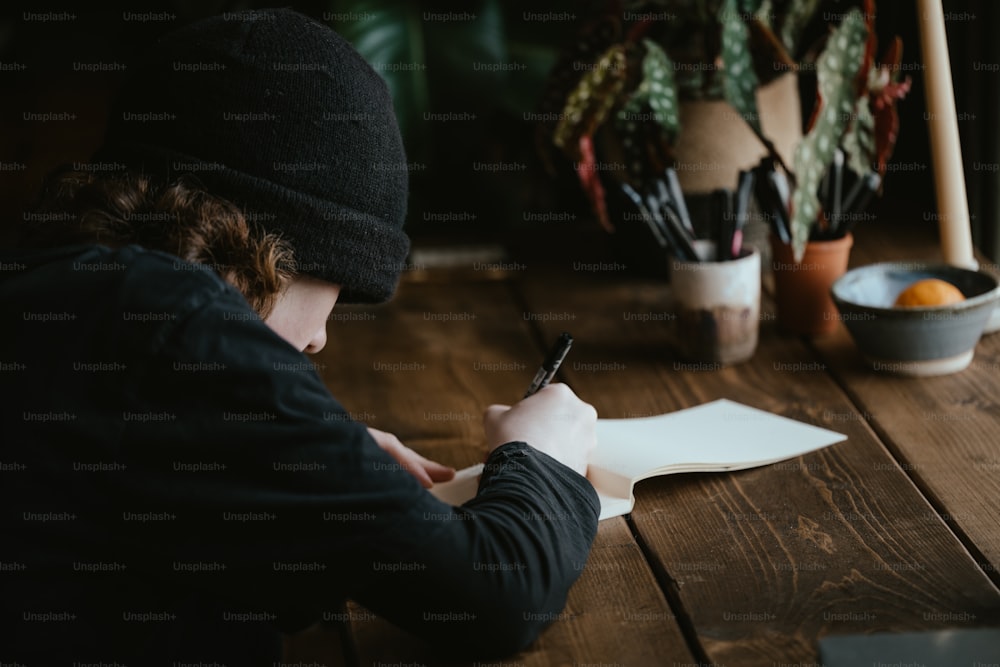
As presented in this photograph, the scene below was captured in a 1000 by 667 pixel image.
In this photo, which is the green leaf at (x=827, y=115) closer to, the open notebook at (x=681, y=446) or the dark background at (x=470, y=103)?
the open notebook at (x=681, y=446)

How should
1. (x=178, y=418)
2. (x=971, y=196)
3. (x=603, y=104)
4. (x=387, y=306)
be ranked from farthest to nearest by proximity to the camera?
1. (x=971, y=196)
2. (x=387, y=306)
3. (x=603, y=104)
4. (x=178, y=418)

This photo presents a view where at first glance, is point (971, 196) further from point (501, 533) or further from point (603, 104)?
point (501, 533)

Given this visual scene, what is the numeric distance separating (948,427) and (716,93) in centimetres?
64

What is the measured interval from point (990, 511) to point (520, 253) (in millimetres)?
1054

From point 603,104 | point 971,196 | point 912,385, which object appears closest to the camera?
point 912,385

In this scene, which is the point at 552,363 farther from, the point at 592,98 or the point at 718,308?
the point at 592,98

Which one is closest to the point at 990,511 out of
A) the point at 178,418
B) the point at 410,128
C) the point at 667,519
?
the point at 667,519

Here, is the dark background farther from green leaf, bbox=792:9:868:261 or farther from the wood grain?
the wood grain

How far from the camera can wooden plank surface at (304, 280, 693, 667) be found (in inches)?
35.1

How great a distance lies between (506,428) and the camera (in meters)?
1.11

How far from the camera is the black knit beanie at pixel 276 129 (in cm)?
95

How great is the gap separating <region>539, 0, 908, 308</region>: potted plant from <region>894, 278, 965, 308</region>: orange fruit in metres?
0.14

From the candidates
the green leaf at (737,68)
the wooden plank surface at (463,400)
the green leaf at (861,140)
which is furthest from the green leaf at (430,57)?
the green leaf at (861,140)

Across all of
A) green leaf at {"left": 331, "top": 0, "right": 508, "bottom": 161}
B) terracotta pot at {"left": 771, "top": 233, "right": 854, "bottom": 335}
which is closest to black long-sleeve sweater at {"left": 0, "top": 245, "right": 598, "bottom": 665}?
terracotta pot at {"left": 771, "top": 233, "right": 854, "bottom": 335}
